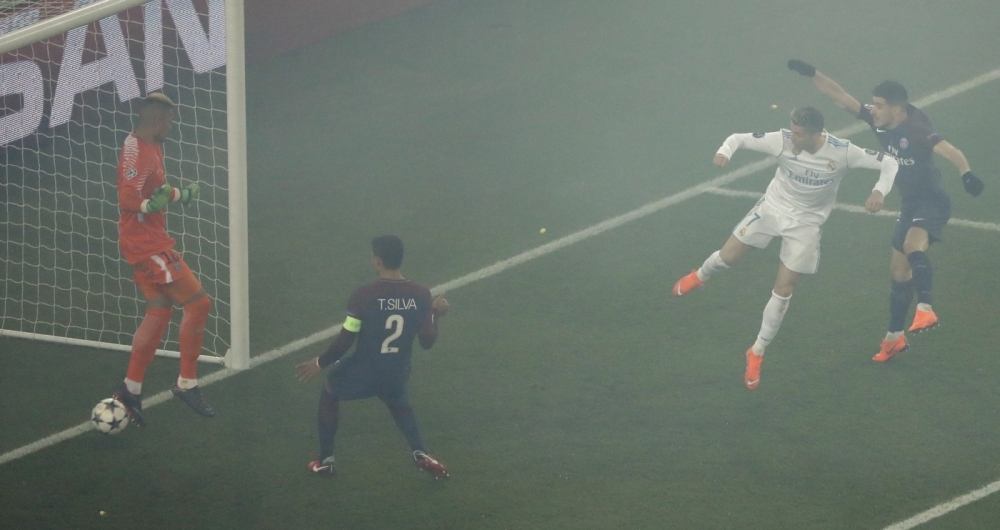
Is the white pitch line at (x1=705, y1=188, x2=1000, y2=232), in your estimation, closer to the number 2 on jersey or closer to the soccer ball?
the number 2 on jersey

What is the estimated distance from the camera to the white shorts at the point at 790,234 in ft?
28.3

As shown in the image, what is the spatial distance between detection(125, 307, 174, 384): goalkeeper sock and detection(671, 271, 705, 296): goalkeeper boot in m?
4.09

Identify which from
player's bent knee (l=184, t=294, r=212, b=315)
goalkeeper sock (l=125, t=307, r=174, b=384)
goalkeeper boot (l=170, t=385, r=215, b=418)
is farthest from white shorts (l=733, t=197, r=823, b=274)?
goalkeeper sock (l=125, t=307, r=174, b=384)

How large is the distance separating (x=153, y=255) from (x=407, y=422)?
2106mm

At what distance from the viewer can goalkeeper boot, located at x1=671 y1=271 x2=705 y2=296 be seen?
9.52 meters

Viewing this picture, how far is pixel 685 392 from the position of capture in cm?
865

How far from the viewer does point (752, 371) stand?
343 inches

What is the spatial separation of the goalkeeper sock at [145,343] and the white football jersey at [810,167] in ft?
13.6

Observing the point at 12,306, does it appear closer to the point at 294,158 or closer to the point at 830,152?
the point at 294,158

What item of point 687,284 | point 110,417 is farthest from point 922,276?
point 110,417

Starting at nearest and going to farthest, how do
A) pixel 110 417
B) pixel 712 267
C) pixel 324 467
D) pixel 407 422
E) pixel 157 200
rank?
pixel 407 422, pixel 324 467, pixel 157 200, pixel 110 417, pixel 712 267

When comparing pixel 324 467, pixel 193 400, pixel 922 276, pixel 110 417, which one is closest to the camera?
pixel 324 467

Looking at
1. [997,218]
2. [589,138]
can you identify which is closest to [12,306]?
[589,138]

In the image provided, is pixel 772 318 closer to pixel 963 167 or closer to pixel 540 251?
pixel 963 167
